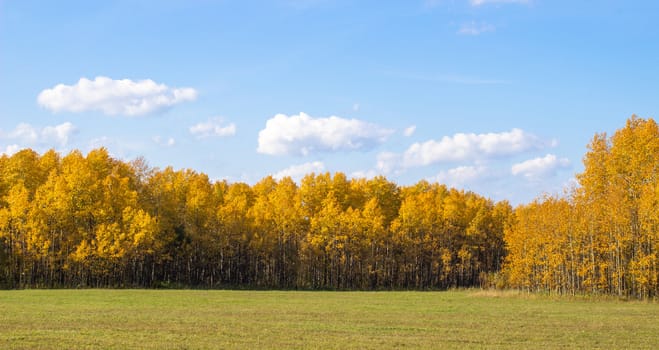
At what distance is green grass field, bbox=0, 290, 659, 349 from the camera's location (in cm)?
2378

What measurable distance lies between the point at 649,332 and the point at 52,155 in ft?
265

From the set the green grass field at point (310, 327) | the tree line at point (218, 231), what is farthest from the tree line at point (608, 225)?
the tree line at point (218, 231)

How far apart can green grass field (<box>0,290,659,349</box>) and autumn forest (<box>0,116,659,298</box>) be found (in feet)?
64.9

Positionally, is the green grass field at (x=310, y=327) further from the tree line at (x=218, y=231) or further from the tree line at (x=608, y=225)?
the tree line at (x=218, y=231)

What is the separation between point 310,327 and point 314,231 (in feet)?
209

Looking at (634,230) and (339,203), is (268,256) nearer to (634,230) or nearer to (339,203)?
(339,203)

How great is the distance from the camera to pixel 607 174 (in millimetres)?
63875

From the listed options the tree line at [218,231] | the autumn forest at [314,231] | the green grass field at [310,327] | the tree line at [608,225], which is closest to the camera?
the green grass field at [310,327]

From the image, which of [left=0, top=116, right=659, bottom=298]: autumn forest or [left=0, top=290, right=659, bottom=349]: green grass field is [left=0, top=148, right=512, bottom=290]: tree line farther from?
[left=0, top=290, right=659, bottom=349]: green grass field

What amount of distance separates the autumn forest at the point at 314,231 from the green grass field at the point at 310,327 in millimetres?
19783

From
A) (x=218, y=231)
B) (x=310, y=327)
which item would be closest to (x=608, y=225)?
(x=310, y=327)

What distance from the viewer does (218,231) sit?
90250mm

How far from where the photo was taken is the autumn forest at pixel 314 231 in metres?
62.0

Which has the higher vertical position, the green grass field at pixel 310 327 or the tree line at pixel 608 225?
the tree line at pixel 608 225
